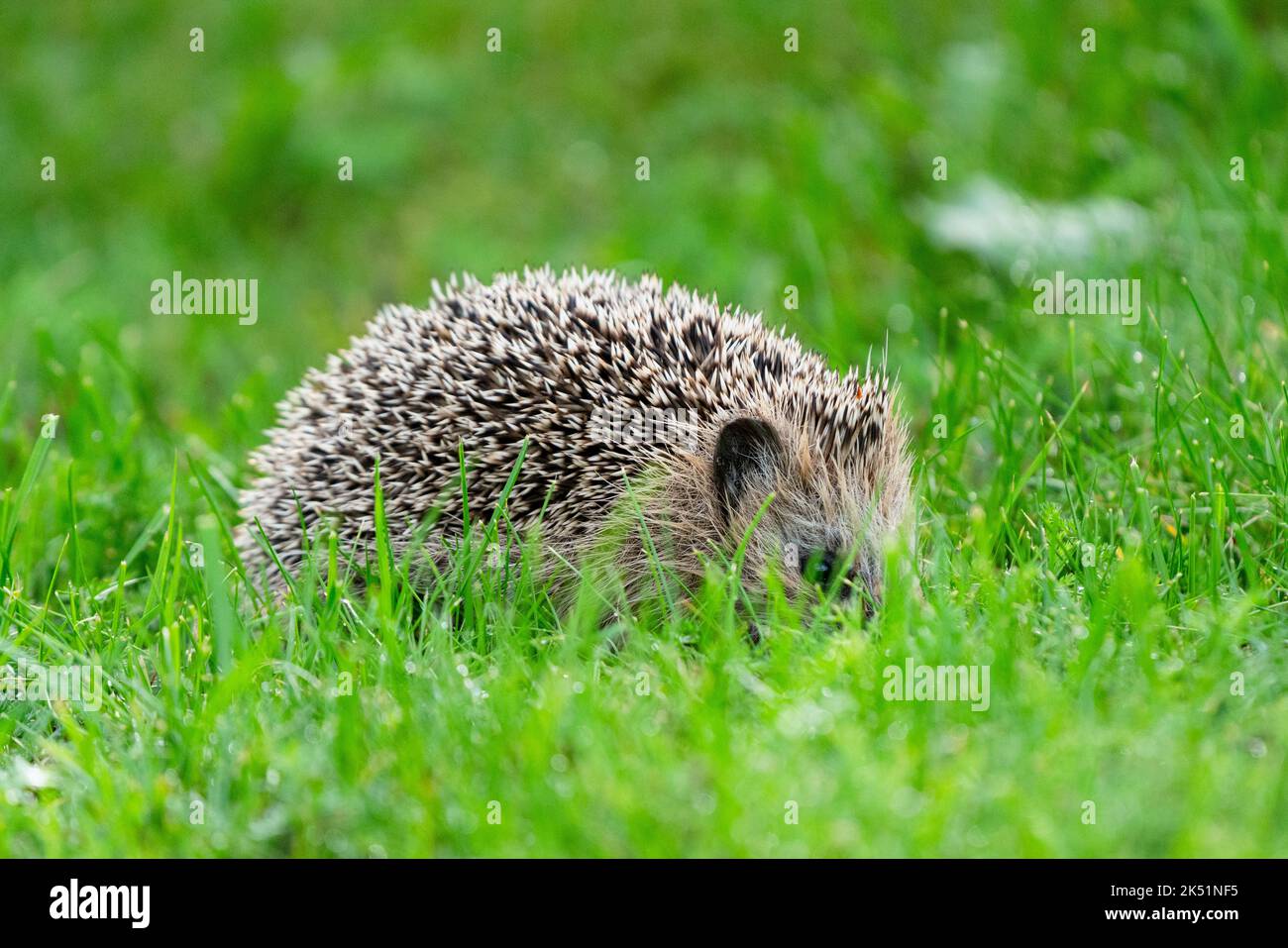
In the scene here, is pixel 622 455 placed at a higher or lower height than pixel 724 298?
lower

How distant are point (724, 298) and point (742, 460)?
3902mm

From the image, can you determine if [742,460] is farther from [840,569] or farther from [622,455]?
[840,569]

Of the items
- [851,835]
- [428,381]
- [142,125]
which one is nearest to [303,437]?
[428,381]

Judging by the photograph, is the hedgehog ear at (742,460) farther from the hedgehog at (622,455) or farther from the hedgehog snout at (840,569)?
the hedgehog snout at (840,569)

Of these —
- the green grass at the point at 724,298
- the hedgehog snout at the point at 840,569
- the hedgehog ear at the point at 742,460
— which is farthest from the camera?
the hedgehog ear at the point at 742,460

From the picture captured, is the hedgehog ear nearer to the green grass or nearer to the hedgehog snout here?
the hedgehog snout

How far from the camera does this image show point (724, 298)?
30.2 ft

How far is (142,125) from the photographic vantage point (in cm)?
1282

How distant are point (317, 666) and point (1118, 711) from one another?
8.54 feet

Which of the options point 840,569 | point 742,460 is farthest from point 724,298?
point 840,569

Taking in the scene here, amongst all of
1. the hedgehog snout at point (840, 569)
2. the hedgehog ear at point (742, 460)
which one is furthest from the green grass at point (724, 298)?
the hedgehog ear at point (742, 460)

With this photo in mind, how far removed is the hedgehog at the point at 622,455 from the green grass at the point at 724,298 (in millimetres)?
315

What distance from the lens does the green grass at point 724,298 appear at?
365 centimetres
